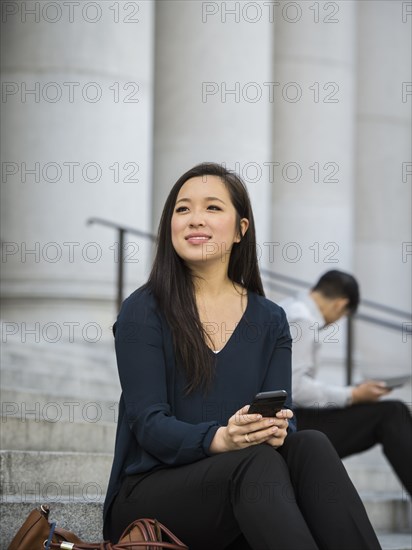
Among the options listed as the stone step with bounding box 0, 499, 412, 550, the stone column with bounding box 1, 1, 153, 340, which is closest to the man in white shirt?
the stone step with bounding box 0, 499, 412, 550

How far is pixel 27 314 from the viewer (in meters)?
8.78

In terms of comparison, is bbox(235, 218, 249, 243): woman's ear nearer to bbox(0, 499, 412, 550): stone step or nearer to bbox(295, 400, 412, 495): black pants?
bbox(0, 499, 412, 550): stone step

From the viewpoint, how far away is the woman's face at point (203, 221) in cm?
397

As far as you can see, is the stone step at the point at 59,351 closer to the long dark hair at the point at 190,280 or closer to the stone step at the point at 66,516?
the stone step at the point at 66,516

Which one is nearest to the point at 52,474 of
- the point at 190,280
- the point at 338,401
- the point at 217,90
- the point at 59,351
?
the point at 190,280

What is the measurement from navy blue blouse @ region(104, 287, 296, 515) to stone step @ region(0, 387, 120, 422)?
1.97 meters

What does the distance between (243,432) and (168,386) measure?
0.42m

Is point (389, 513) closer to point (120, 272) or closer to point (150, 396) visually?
point (120, 272)

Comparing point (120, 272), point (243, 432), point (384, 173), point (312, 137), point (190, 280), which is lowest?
point (243, 432)

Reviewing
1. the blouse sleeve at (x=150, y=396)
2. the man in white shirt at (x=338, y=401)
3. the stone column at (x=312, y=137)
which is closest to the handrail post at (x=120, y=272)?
the man in white shirt at (x=338, y=401)

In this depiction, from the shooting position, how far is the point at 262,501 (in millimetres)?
3359

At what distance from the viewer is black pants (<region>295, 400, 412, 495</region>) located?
6.24m

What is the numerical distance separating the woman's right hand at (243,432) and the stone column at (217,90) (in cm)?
640

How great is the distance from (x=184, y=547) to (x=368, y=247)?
Result: 9.29 metres
